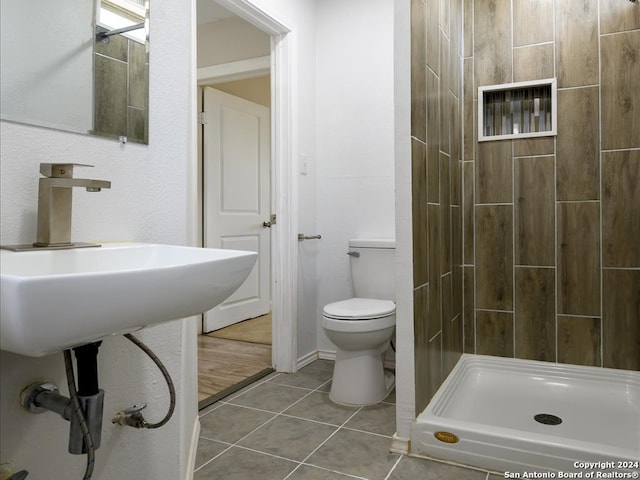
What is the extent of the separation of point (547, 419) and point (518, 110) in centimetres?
164

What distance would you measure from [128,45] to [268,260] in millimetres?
3259

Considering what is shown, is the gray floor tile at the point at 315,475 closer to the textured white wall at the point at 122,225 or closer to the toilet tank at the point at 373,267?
the textured white wall at the point at 122,225

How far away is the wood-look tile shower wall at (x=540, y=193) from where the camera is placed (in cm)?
242

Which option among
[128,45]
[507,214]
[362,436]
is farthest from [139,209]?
[507,214]

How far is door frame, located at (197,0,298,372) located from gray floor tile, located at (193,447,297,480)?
1.01 meters

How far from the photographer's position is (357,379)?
7.91 ft

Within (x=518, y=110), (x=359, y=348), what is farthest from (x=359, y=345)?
(x=518, y=110)

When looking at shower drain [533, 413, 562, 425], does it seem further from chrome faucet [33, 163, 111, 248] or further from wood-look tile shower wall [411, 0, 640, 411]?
chrome faucet [33, 163, 111, 248]

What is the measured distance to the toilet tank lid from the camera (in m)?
2.76

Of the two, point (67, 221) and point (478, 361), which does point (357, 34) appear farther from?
point (67, 221)

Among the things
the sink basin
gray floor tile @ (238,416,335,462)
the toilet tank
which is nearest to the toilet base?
gray floor tile @ (238,416,335,462)

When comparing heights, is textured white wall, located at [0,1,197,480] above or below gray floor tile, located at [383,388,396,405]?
above

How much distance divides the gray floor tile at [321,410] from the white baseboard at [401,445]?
0.32m

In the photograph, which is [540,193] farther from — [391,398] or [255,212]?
[255,212]
